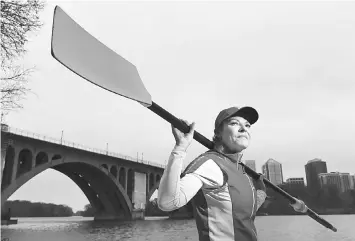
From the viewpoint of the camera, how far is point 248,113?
238 cm

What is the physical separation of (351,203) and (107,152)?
8676 centimetres

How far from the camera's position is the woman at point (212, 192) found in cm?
175

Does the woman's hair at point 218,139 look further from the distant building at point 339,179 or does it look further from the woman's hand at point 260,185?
the distant building at point 339,179

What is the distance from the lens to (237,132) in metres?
2.32

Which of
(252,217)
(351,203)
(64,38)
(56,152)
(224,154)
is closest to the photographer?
(64,38)

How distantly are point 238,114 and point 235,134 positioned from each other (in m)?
0.18

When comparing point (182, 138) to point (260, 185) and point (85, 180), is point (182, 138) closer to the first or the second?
point (260, 185)

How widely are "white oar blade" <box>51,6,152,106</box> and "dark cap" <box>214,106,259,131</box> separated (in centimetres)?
74

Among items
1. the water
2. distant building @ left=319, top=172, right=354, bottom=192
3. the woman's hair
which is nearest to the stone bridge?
the water

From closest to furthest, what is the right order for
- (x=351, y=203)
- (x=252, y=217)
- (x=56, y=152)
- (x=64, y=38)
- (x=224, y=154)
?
(x=64, y=38) → (x=252, y=217) → (x=224, y=154) → (x=56, y=152) → (x=351, y=203)

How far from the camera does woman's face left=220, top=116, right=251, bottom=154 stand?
2.32m

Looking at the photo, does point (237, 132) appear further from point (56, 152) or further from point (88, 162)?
point (88, 162)

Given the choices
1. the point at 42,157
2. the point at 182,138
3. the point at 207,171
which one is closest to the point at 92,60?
the point at 182,138

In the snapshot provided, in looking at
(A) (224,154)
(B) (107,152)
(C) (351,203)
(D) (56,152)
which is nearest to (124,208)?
(B) (107,152)
